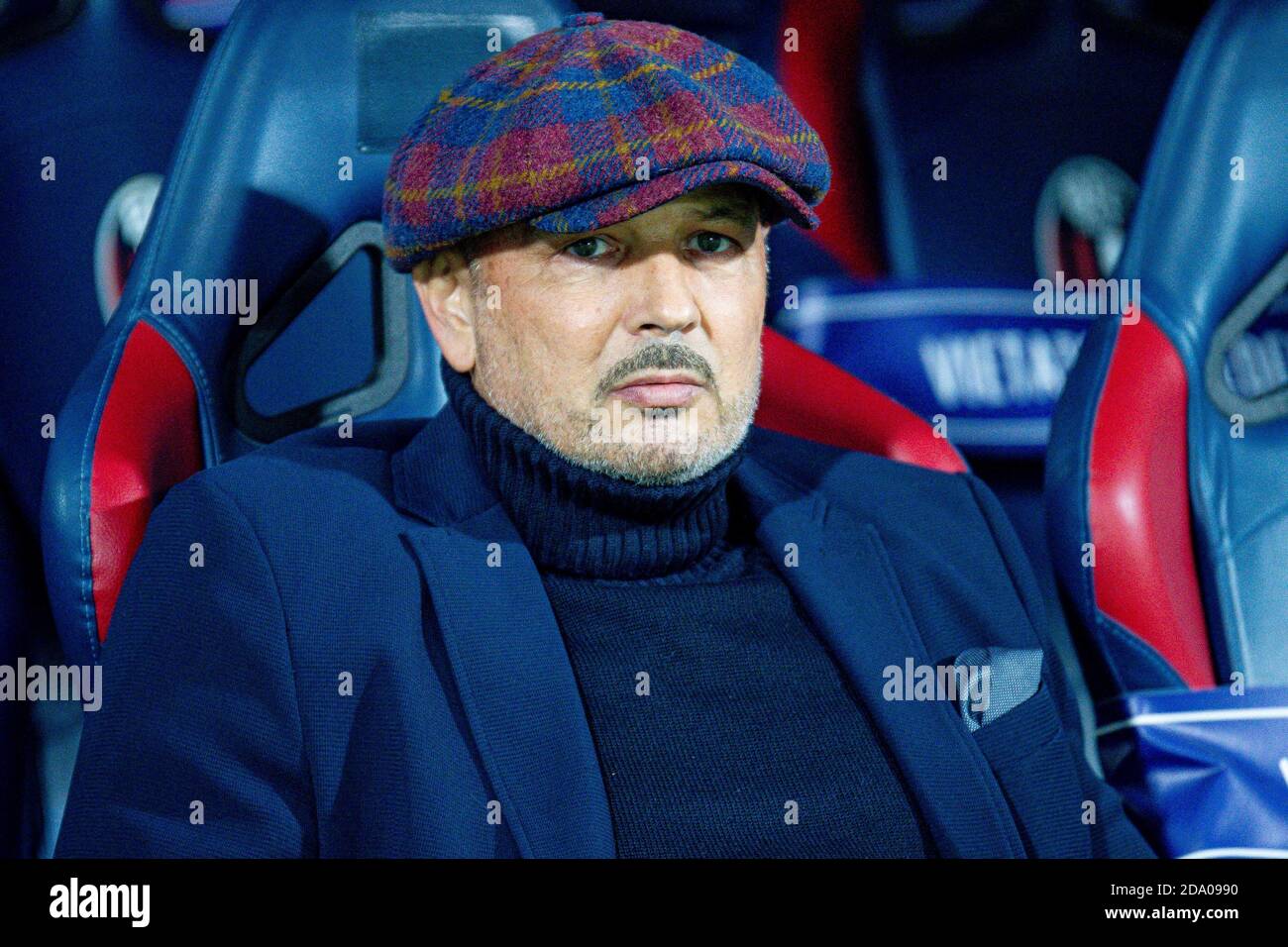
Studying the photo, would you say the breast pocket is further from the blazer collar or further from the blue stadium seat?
the blue stadium seat

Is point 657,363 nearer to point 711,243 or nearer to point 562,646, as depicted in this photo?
point 711,243

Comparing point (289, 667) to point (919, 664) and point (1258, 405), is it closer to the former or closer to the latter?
point (919, 664)

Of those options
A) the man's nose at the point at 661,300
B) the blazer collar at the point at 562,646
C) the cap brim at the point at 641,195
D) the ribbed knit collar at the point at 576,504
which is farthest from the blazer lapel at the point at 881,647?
the cap brim at the point at 641,195

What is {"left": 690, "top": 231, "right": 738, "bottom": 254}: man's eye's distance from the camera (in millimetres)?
1620

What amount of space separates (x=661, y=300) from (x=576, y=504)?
229mm

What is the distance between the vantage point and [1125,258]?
1.96 meters

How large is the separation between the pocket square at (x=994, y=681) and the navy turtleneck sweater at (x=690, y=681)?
0.14m

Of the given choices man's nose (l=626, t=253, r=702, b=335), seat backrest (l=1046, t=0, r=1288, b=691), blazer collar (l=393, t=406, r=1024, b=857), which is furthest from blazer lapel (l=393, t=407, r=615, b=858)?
seat backrest (l=1046, t=0, r=1288, b=691)

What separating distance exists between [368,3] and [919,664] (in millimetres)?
971

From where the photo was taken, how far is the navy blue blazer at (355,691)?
1.43 meters

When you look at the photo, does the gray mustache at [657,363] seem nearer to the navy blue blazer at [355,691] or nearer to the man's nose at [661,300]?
the man's nose at [661,300]

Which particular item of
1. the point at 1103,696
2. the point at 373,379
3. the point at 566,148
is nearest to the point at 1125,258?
the point at 1103,696

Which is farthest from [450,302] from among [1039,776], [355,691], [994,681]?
[1039,776]

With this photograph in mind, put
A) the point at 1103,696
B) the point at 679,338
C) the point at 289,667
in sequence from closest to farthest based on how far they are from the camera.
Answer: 1. the point at 289,667
2. the point at 679,338
3. the point at 1103,696
